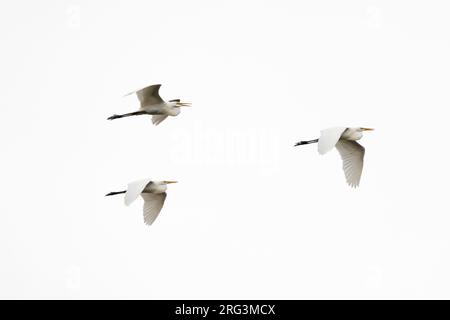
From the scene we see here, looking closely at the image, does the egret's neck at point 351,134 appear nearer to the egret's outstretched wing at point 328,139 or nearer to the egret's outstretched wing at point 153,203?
the egret's outstretched wing at point 328,139

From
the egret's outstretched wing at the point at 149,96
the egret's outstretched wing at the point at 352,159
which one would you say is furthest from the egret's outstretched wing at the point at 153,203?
the egret's outstretched wing at the point at 352,159

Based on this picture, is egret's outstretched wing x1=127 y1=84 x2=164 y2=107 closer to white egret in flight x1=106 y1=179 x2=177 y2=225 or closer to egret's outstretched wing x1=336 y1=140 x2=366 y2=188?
white egret in flight x1=106 y1=179 x2=177 y2=225

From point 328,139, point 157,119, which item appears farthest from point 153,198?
point 328,139

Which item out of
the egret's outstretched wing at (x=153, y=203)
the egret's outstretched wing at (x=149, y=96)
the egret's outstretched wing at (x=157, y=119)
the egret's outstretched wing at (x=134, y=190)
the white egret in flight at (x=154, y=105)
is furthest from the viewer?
the egret's outstretched wing at (x=157, y=119)

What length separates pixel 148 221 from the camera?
50.4ft

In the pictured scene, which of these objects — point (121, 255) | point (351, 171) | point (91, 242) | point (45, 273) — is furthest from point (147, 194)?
point (91, 242)

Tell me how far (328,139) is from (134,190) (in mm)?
2667

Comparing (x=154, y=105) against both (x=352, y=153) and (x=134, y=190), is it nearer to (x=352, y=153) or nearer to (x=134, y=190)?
(x=134, y=190)

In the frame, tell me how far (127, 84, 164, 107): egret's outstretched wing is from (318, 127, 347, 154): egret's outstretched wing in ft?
10.4

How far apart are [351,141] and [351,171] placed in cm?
45

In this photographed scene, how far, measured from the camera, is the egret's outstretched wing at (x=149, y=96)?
15727 mm

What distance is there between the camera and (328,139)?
43.7 ft

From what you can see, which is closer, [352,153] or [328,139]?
[328,139]

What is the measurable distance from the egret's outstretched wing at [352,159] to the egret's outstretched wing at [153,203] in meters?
2.77
